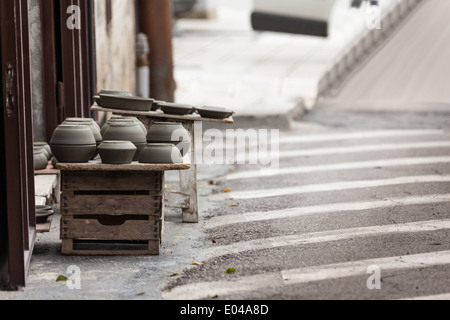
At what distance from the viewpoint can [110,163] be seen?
636 cm

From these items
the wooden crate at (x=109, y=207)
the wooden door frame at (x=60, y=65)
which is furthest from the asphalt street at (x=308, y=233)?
the wooden door frame at (x=60, y=65)

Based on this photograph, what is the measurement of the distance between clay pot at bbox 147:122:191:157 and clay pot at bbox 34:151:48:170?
4.18 feet

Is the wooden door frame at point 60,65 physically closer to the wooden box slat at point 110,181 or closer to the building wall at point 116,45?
the building wall at point 116,45

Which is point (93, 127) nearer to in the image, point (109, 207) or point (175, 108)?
point (109, 207)

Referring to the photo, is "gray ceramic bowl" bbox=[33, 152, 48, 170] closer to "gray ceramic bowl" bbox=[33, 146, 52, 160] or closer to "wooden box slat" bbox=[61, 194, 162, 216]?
"gray ceramic bowl" bbox=[33, 146, 52, 160]

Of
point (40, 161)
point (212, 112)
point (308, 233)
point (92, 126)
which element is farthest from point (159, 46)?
point (308, 233)

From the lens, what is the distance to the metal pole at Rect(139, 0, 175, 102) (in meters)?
13.6

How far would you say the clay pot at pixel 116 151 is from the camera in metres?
6.32

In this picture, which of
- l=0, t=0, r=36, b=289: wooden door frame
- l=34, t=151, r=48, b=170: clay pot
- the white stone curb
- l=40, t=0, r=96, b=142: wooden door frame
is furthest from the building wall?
l=0, t=0, r=36, b=289: wooden door frame

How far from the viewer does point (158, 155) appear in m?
6.44

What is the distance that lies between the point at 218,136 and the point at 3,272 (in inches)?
277

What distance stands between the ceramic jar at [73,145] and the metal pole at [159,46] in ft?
23.3

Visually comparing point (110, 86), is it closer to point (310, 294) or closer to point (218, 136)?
point (218, 136)

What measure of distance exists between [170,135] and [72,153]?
0.88 m
